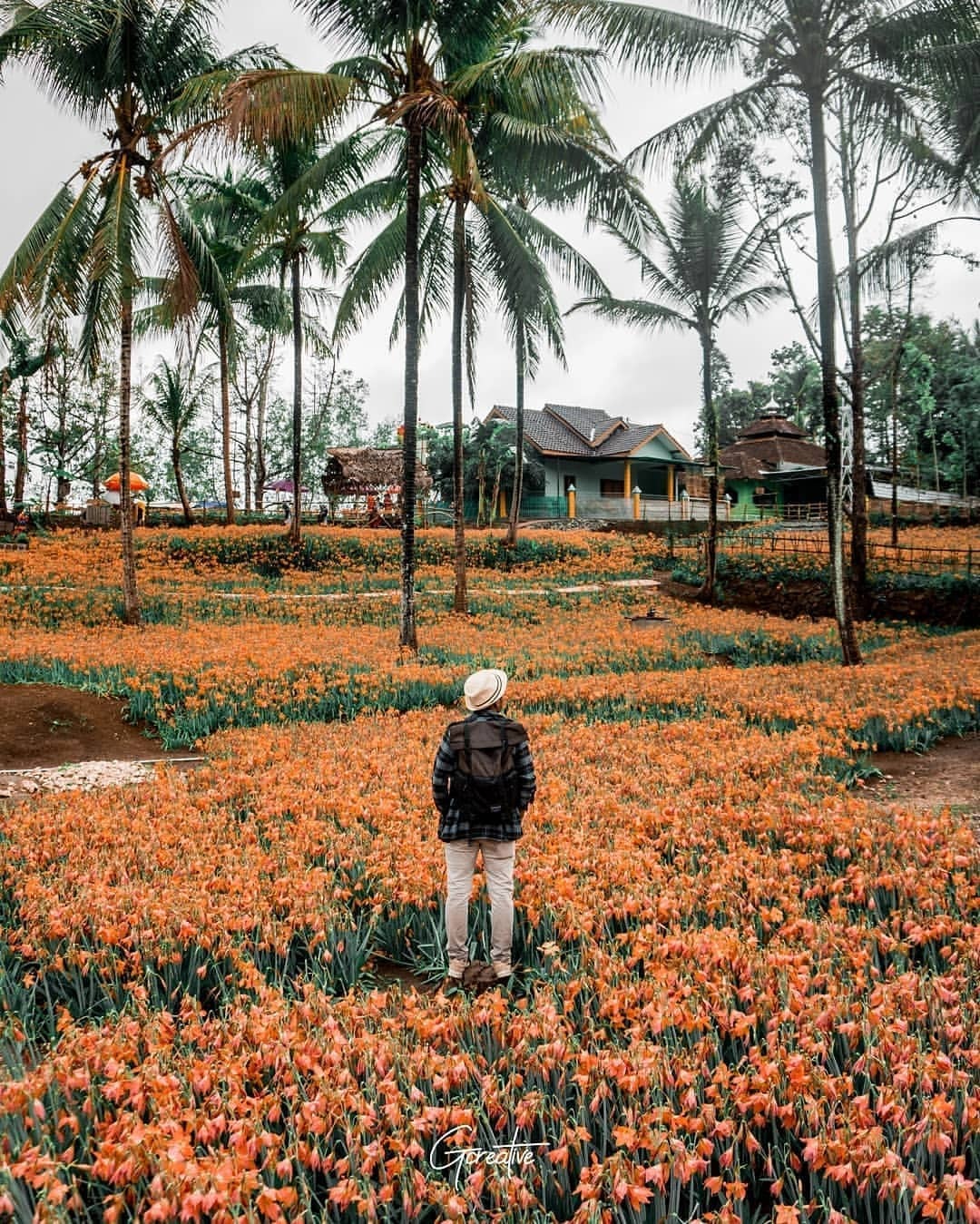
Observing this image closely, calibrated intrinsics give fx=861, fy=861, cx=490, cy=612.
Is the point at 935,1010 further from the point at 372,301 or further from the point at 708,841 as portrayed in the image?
the point at 372,301

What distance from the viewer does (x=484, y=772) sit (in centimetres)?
409

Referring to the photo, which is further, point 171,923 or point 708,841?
point 708,841

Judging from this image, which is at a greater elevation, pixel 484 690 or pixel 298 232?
pixel 298 232

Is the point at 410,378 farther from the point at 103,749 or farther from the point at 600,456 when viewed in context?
the point at 600,456

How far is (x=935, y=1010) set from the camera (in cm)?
335

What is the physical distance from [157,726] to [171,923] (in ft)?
19.5

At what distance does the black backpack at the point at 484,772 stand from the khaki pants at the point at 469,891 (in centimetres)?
15

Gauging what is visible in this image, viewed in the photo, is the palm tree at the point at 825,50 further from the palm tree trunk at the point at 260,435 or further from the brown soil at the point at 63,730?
the palm tree trunk at the point at 260,435

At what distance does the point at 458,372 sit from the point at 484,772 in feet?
49.8

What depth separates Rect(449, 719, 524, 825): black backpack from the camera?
13.5 feet

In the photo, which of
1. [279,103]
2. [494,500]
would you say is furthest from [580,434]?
[279,103]

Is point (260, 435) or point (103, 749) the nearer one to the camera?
point (103, 749)

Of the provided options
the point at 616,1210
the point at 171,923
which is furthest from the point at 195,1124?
the point at 171,923

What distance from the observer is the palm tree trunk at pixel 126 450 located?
48.8 ft
